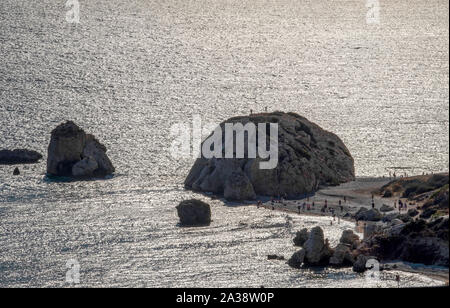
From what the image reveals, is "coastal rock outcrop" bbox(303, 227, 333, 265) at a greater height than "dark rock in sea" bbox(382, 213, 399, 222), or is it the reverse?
"dark rock in sea" bbox(382, 213, 399, 222)

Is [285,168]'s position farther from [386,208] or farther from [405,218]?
[405,218]

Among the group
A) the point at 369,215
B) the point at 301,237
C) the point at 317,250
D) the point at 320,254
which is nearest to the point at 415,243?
the point at 320,254

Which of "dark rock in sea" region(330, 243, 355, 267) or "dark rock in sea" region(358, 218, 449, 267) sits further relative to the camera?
"dark rock in sea" region(330, 243, 355, 267)

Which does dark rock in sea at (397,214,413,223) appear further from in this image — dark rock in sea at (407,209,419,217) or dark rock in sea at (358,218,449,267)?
dark rock in sea at (358,218,449,267)

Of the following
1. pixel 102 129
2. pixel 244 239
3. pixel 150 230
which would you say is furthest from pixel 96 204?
pixel 102 129

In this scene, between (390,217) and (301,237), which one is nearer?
(301,237)

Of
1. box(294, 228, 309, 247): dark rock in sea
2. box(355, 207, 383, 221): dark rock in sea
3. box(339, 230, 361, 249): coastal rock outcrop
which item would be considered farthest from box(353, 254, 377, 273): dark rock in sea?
box(355, 207, 383, 221): dark rock in sea
